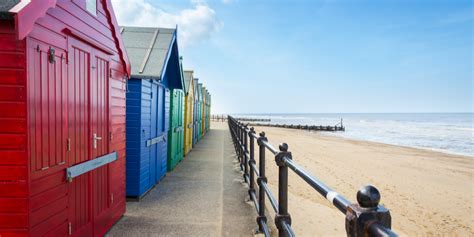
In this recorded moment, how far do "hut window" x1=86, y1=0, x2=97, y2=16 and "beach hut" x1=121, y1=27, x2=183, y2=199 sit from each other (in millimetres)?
1715

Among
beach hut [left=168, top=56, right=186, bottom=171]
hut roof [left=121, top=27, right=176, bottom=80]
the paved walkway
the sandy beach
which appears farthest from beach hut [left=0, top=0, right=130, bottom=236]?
beach hut [left=168, top=56, right=186, bottom=171]

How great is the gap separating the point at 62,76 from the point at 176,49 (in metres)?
5.15

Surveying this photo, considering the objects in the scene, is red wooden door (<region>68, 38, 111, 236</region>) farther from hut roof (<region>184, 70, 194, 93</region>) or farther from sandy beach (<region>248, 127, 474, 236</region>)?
hut roof (<region>184, 70, 194, 93</region>)

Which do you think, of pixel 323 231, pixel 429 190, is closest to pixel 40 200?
pixel 323 231

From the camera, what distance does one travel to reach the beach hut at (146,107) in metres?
5.25

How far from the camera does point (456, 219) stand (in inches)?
301

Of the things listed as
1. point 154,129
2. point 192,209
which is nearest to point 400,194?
point 192,209

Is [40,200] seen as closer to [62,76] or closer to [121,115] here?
[62,76]

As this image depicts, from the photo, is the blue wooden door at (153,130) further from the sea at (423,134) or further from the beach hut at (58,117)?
the sea at (423,134)

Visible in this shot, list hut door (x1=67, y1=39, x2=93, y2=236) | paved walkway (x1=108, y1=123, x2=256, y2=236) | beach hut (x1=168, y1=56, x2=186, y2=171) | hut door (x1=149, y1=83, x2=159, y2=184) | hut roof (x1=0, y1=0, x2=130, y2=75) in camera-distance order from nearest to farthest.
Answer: hut roof (x1=0, y1=0, x2=130, y2=75) < hut door (x1=67, y1=39, x2=93, y2=236) < paved walkway (x1=108, y1=123, x2=256, y2=236) < hut door (x1=149, y1=83, x2=159, y2=184) < beach hut (x1=168, y1=56, x2=186, y2=171)

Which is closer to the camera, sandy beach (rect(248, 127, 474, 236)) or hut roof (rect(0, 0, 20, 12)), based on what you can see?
hut roof (rect(0, 0, 20, 12))

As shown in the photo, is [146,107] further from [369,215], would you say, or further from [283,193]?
[369,215]

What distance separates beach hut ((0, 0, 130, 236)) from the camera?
7.55 feet

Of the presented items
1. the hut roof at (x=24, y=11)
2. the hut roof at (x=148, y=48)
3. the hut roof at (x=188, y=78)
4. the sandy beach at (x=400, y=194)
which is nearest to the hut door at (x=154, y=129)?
the hut roof at (x=148, y=48)
